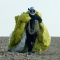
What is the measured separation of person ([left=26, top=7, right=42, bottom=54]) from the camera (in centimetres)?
1883

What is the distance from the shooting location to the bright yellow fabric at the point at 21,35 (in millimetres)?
18984

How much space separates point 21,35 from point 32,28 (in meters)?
0.53

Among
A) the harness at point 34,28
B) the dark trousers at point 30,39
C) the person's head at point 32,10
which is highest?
the person's head at point 32,10

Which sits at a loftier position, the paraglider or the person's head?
the person's head

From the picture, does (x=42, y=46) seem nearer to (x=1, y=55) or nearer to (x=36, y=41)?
(x=36, y=41)

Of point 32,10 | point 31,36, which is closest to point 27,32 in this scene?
point 31,36

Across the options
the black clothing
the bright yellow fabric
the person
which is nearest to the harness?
the person

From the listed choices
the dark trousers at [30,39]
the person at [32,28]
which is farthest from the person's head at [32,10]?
the dark trousers at [30,39]

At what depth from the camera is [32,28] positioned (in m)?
19.0

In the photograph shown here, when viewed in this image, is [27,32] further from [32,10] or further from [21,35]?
[32,10]

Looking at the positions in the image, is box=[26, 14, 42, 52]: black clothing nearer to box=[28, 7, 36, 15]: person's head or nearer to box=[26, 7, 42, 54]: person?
box=[26, 7, 42, 54]: person

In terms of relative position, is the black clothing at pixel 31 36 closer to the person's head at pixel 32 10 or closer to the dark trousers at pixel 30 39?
the dark trousers at pixel 30 39

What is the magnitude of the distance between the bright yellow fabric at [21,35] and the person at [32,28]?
0.21 m

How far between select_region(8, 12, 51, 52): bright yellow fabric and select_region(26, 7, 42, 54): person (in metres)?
0.21
